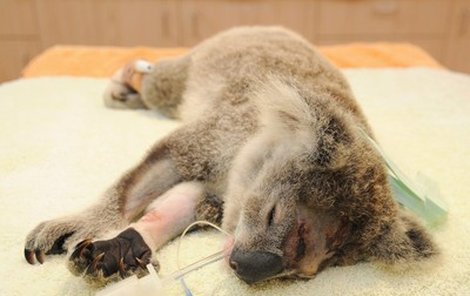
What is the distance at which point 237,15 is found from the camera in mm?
4480

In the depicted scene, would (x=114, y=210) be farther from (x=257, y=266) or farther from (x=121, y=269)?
(x=257, y=266)

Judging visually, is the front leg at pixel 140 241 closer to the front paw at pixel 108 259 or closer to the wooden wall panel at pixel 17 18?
the front paw at pixel 108 259

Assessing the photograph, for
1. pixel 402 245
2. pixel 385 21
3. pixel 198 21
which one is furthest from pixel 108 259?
pixel 385 21

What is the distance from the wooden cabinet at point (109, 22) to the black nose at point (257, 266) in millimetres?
3795

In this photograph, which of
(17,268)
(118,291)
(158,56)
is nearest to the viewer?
(118,291)

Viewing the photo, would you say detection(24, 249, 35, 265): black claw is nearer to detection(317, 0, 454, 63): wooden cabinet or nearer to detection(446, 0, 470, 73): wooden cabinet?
detection(317, 0, 454, 63): wooden cabinet

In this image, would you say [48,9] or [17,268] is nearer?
[17,268]

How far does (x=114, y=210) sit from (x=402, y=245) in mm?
715

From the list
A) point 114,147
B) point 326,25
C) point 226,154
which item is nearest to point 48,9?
point 326,25

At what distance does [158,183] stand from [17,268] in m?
0.43

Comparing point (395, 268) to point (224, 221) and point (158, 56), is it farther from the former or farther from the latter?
point (158, 56)

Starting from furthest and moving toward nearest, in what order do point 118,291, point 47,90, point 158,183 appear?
point 47,90 → point 158,183 → point 118,291

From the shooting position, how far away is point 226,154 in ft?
4.22

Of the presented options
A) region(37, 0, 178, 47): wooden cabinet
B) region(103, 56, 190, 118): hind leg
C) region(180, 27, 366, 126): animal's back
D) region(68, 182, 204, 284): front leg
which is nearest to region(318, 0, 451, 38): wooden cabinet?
region(37, 0, 178, 47): wooden cabinet
